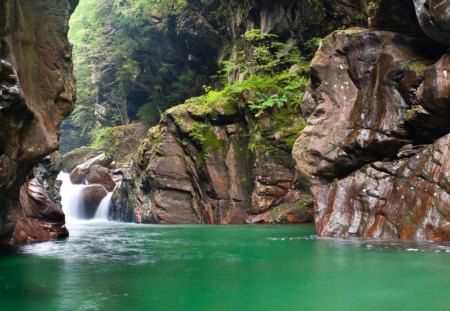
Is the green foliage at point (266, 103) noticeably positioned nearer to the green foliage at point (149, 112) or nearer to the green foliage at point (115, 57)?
the green foliage at point (115, 57)

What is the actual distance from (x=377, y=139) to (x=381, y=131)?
26cm

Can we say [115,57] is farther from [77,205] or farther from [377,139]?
[377,139]

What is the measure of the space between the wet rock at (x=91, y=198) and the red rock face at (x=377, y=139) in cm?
1998

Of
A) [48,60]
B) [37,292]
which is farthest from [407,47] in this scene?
[37,292]

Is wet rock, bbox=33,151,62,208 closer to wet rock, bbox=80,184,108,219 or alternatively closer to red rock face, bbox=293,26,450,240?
wet rock, bbox=80,184,108,219

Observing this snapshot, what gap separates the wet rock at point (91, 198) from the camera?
30719mm

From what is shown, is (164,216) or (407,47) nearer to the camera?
(407,47)

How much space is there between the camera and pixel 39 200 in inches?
588

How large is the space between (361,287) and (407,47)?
9107mm

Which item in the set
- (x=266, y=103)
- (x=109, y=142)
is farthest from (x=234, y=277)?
(x=109, y=142)

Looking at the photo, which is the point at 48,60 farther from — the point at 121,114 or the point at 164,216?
the point at 121,114

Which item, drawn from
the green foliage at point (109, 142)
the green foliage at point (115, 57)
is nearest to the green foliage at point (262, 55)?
the green foliage at point (115, 57)

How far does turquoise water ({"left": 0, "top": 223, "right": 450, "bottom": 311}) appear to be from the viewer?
5.39m

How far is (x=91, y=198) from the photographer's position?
31.0 meters
